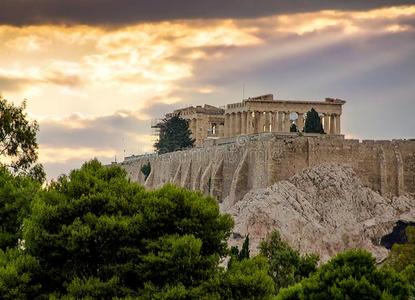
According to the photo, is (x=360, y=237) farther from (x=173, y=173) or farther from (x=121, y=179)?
(x=121, y=179)

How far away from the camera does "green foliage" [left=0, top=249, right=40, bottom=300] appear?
89.1ft

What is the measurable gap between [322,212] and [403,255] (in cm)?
1320

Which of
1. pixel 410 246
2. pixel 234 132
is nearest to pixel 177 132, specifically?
pixel 234 132

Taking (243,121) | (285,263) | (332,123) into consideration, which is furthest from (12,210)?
(332,123)

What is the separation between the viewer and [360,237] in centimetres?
6041

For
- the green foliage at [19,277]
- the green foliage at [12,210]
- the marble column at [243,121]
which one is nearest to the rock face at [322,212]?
the marble column at [243,121]

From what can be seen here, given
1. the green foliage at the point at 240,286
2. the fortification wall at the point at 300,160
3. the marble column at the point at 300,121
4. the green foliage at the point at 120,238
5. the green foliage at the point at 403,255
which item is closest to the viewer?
the green foliage at the point at 240,286

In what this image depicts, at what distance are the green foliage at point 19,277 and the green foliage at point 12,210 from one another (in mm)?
3014

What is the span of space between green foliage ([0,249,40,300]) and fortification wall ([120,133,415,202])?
110ft

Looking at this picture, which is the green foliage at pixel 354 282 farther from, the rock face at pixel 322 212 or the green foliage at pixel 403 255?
the rock face at pixel 322 212

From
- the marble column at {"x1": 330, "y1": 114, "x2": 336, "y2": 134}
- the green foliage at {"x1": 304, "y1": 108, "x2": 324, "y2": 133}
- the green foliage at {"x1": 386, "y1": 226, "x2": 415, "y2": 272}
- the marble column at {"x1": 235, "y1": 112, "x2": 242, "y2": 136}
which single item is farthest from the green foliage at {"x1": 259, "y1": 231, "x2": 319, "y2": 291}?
the marble column at {"x1": 235, "y1": 112, "x2": 242, "y2": 136}

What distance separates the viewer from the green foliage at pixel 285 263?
42303mm

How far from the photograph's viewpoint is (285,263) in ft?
151

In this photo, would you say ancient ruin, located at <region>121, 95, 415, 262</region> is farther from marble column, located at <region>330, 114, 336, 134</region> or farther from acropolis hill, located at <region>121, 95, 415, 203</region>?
marble column, located at <region>330, 114, 336, 134</region>
